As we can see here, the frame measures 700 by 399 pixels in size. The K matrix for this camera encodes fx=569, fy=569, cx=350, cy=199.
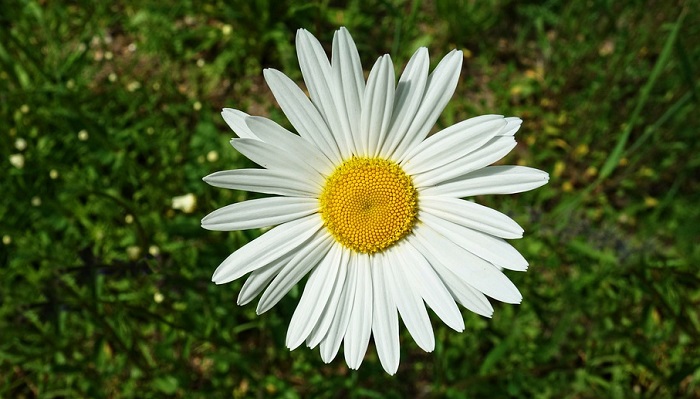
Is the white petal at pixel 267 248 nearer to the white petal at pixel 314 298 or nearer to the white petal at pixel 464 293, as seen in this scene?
the white petal at pixel 314 298

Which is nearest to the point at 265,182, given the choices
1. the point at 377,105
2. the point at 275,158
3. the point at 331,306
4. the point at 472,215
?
the point at 275,158

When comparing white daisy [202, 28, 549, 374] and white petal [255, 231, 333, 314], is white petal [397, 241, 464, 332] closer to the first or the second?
white daisy [202, 28, 549, 374]

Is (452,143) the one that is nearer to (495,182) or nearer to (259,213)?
(495,182)

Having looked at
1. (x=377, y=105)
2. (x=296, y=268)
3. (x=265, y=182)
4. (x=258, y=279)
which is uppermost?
(x=377, y=105)

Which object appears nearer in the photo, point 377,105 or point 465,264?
point 377,105

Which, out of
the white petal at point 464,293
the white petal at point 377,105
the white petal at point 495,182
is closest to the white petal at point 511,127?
the white petal at point 495,182

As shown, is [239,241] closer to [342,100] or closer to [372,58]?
[342,100]

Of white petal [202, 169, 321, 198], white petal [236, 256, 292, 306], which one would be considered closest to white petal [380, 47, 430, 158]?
white petal [202, 169, 321, 198]
